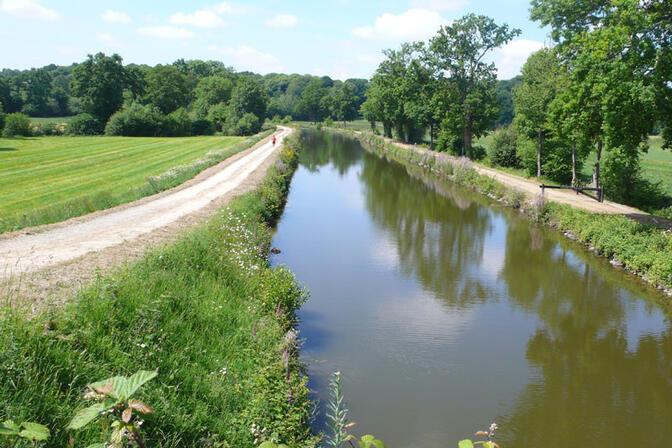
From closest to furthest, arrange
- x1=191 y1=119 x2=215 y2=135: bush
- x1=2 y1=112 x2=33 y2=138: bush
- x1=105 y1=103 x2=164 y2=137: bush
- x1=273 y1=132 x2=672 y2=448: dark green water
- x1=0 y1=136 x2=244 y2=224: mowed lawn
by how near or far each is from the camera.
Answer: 1. x1=273 y1=132 x2=672 y2=448: dark green water
2. x1=0 y1=136 x2=244 y2=224: mowed lawn
3. x1=2 y1=112 x2=33 y2=138: bush
4. x1=105 y1=103 x2=164 y2=137: bush
5. x1=191 y1=119 x2=215 y2=135: bush

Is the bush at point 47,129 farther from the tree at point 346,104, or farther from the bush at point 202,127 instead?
the tree at point 346,104

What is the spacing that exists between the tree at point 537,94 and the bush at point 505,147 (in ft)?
20.9

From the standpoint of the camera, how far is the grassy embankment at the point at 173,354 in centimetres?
440

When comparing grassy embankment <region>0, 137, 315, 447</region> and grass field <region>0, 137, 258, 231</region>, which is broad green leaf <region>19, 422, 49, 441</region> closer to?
grassy embankment <region>0, 137, 315, 447</region>

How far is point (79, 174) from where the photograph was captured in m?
27.5

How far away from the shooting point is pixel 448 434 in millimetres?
7219

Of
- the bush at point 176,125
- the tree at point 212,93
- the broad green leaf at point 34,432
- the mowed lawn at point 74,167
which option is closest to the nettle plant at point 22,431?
the broad green leaf at point 34,432

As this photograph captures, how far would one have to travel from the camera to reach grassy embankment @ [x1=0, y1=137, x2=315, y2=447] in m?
4.40

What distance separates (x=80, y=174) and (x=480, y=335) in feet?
86.7

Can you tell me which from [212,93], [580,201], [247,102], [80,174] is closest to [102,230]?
[80,174]

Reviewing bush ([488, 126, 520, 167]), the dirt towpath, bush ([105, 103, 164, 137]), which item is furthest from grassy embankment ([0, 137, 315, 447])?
bush ([105, 103, 164, 137])

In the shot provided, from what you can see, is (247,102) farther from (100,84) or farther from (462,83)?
(462,83)

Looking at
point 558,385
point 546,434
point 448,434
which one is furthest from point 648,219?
point 448,434

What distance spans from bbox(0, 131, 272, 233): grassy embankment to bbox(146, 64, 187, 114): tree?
30.6 meters
